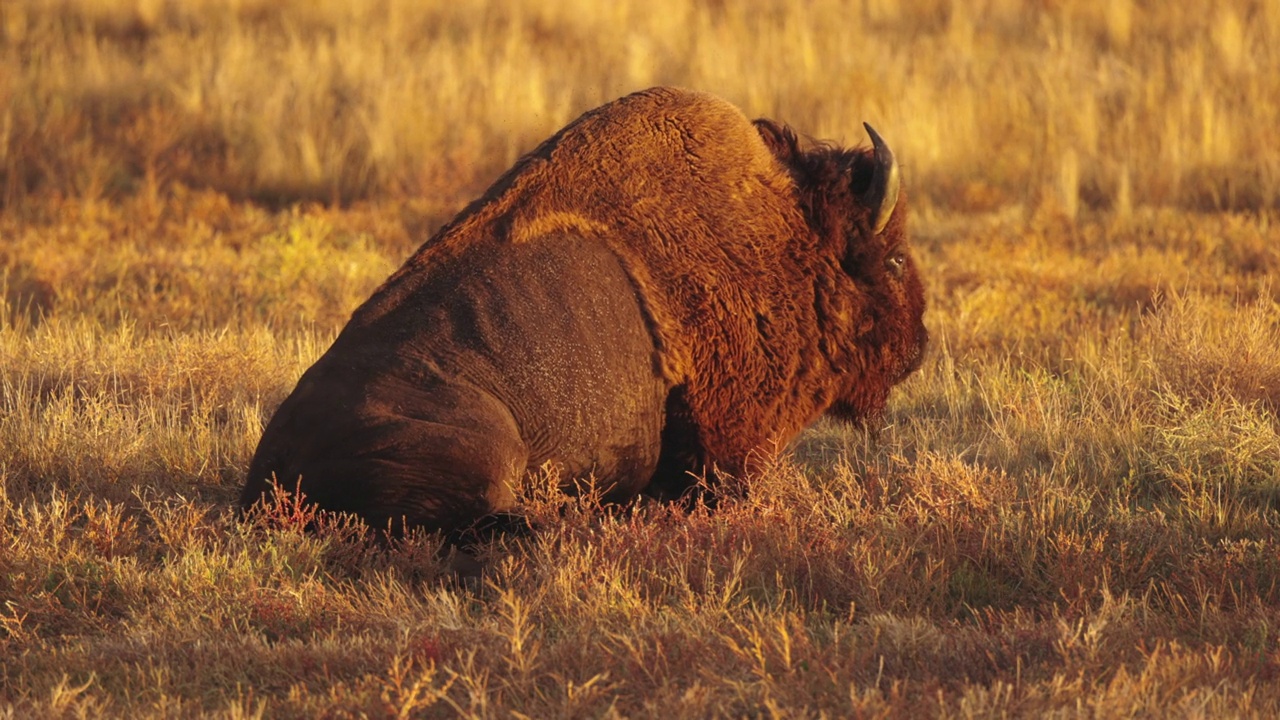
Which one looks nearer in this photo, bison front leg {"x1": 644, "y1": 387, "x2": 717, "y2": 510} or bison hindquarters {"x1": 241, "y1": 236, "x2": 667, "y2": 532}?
bison hindquarters {"x1": 241, "y1": 236, "x2": 667, "y2": 532}

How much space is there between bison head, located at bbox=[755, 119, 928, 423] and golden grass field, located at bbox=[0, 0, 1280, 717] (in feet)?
1.62

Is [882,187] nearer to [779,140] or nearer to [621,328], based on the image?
[779,140]

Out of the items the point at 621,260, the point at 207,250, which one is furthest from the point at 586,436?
the point at 207,250

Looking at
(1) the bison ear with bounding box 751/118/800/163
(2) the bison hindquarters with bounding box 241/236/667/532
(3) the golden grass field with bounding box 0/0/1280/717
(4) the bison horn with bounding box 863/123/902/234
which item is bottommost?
(3) the golden grass field with bounding box 0/0/1280/717

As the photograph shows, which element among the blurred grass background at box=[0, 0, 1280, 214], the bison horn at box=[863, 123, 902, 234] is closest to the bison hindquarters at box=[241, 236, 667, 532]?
the bison horn at box=[863, 123, 902, 234]

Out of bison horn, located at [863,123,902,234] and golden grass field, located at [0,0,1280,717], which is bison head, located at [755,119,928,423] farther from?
golden grass field, located at [0,0,1280,717]

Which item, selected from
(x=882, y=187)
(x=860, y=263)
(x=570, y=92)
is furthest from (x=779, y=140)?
(x=570, y=92)

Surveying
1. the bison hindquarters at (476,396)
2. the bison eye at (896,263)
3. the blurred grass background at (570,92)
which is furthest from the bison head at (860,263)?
the blurred grass background at (570,92)

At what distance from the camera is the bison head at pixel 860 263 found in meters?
6.35

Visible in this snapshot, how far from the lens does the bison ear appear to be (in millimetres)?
6555

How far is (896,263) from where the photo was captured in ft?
21.5

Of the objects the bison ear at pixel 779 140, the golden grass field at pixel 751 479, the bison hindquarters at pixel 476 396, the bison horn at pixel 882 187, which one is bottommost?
the golden grass field at pixel 751 479

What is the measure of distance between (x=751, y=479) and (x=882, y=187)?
1345 millimetres

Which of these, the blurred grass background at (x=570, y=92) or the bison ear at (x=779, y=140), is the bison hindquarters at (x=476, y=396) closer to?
the bison ear at (x=779, y=140)
